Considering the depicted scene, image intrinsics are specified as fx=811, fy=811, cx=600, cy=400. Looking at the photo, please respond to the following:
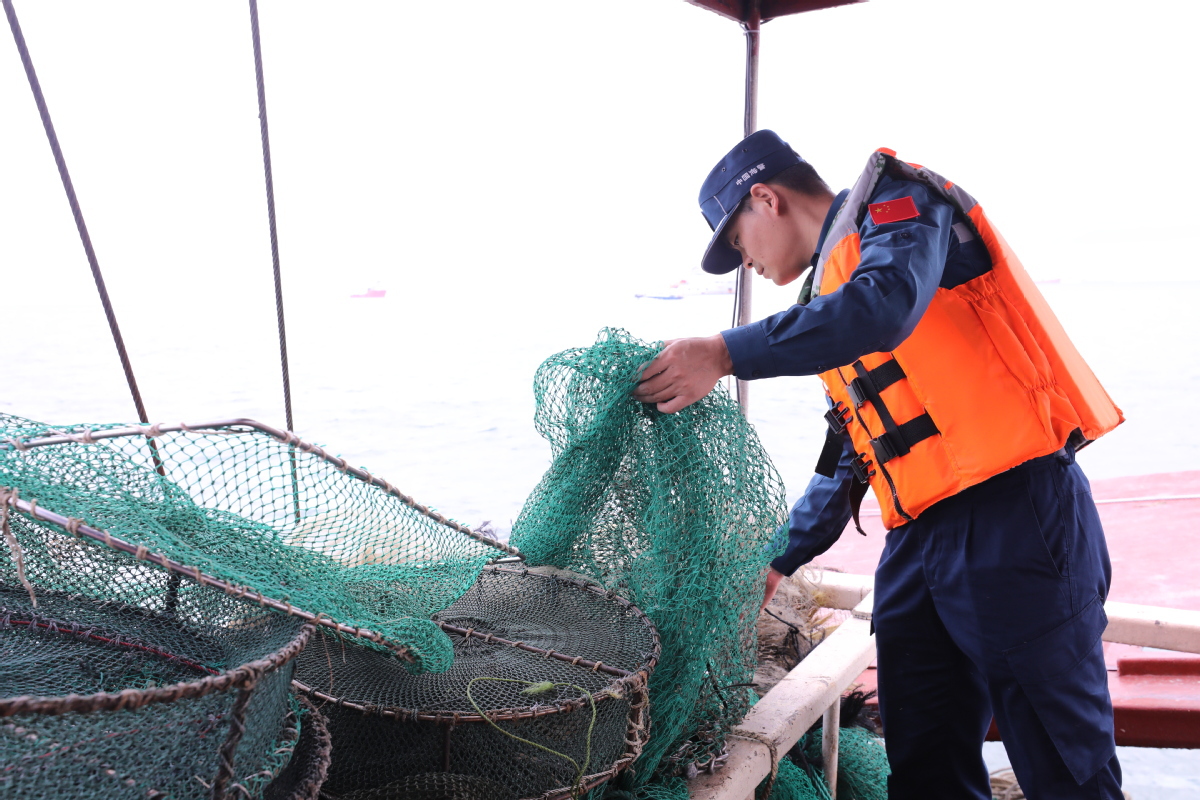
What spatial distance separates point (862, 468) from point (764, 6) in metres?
2.43

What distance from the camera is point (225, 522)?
1.45 meters

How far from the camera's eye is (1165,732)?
11.4 feet

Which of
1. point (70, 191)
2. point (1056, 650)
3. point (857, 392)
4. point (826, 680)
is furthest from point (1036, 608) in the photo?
point (70, 191)

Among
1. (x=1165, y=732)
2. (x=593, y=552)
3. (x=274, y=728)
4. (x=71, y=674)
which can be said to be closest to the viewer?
(x=274, y=728)

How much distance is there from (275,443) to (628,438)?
768mm

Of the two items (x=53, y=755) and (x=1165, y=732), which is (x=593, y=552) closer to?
(x=53, y=755)

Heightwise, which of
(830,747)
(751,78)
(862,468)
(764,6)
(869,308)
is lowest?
(830,747)

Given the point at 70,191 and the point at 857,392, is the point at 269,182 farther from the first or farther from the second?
the point at 857,392

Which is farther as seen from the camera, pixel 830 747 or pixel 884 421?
pixel 830 747

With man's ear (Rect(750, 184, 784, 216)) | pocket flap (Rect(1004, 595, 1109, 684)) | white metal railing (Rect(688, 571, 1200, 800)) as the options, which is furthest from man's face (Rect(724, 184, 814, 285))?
white metal railing (Rect(688, 571, 1200, 800))

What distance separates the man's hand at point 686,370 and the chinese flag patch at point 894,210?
17.6 inches

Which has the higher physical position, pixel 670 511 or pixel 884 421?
pixel 884 421

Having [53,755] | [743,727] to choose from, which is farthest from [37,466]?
[743,727]

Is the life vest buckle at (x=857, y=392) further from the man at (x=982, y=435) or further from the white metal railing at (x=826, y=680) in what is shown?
the white metal railing at (x=826, y=680)
